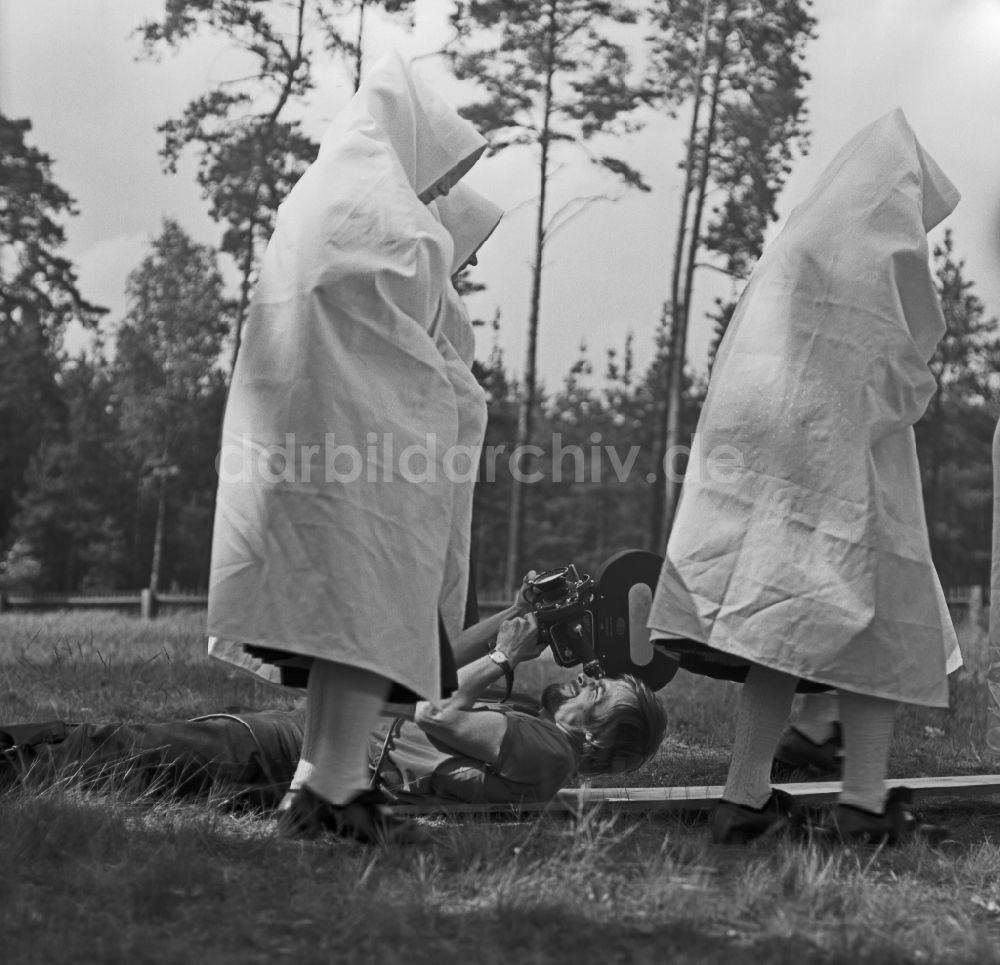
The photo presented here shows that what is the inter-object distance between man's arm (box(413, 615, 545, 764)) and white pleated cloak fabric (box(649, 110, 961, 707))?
0.58 m

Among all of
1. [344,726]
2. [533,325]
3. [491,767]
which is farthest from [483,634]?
[533,325]

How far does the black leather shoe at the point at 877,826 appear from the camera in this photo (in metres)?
3.52

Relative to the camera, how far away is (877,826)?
3.52 m

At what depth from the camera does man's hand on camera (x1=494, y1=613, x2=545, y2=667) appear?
161 inches

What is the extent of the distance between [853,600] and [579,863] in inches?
39.6

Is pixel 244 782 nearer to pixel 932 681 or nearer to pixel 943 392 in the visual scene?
pixel 932 681

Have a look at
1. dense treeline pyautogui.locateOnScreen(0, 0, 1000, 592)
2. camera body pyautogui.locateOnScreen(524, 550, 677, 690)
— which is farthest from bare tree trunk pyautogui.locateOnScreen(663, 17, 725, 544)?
camera body pyautogui.locateOnScreen(524, 550, 677, 690)

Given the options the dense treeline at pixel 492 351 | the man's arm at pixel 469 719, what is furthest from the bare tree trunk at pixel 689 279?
the man's arm at pixel 469 719

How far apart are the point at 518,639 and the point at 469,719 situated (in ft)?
1.09

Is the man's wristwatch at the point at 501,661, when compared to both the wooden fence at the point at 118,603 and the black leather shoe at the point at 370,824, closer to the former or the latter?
the black leather shoe at the point at 370,824

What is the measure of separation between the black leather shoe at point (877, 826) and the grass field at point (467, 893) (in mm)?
79

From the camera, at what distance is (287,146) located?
19.4 meters

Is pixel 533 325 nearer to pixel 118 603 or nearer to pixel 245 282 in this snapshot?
pixel 245 282

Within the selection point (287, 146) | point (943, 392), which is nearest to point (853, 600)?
point (287, 146)
